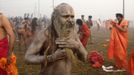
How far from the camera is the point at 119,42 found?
1420 centimetres

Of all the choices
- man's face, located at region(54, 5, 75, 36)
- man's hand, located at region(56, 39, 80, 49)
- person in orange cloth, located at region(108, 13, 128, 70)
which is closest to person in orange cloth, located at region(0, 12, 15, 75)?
man's face, located at region(54, 5, 75, 36)

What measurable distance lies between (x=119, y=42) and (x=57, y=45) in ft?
33.6

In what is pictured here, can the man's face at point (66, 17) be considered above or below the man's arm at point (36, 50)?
above

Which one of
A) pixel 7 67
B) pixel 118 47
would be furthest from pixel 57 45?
pixel 118 47

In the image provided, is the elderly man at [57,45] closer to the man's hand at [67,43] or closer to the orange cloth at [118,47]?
the man's hand at [67,43]

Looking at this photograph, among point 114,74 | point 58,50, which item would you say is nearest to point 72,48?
point 58,50

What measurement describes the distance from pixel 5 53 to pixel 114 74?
245 inches

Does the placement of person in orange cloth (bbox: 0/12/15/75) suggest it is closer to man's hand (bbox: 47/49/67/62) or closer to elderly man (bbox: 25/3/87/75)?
elderly man (bbox: 25/3/87/75)

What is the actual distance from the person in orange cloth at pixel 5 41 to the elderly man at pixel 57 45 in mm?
2623

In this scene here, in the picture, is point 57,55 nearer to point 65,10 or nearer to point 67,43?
point 67,43

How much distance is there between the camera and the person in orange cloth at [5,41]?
6863 mm

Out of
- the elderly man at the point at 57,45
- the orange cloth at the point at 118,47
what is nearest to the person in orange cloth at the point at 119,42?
the orange cloth at the point at 118,47

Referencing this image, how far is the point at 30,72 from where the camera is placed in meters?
13.4

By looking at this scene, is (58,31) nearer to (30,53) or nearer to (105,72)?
(30,53)
